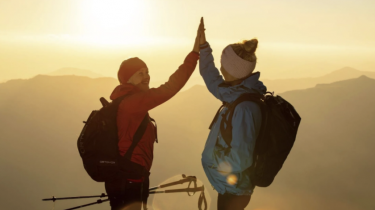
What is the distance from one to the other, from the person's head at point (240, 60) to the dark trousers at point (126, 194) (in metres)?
1.88

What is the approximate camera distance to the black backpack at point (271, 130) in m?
3.19

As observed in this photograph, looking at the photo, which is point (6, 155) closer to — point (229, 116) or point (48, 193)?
point (48, 193)

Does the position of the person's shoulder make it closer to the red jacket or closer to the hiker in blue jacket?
the hiker in blue jacket

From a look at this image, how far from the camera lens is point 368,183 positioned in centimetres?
15312

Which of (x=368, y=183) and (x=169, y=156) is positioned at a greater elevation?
(x=169, y=156)

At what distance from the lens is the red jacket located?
372 cm

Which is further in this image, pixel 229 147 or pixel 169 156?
pixel 169 156

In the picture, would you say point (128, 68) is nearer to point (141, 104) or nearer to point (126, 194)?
point (141, 104)

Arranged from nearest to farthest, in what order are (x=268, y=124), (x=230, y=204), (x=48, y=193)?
(x=268, y=124), (x=230, y=204), (x=48, y=193)

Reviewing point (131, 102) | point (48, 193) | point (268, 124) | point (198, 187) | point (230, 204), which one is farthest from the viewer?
point (48, 193)

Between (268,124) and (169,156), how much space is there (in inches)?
7168

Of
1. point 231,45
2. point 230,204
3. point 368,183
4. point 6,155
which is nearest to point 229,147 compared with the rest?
point 230,204

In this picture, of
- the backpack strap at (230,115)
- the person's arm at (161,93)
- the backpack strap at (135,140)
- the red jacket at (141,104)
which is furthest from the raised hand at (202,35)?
the backpack strap at (135,140)

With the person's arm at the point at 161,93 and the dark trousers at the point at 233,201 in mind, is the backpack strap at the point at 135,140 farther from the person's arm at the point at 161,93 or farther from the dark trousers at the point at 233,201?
the dark trousers at the point at 233,201
